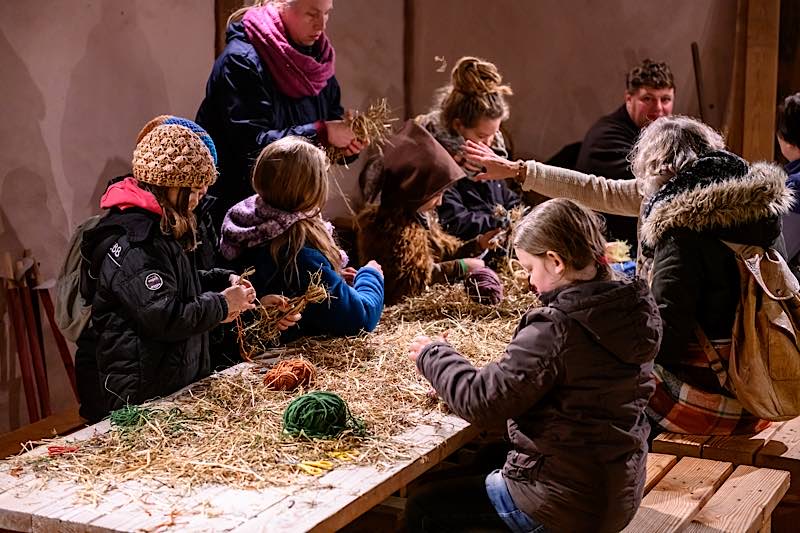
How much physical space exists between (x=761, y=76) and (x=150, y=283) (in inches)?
188

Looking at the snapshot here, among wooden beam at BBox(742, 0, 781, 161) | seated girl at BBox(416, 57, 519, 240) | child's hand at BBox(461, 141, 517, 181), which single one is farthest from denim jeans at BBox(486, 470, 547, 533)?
wooden beam at BBox(742, 0, 781, 161)

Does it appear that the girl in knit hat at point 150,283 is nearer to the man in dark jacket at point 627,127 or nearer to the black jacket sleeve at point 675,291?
the black jacket sleeve at point 675,291

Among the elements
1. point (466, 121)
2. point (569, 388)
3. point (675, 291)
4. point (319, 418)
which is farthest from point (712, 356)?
point (466, 121)

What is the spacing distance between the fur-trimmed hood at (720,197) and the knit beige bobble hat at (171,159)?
165 cm

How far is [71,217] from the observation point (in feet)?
17.0

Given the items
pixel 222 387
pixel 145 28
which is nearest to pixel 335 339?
pixel 222 387

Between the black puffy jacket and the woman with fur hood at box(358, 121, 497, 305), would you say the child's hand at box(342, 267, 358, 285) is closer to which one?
the woman with fur hood at box(358, 121, 497, 305)

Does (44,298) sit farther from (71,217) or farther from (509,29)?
(509,29)

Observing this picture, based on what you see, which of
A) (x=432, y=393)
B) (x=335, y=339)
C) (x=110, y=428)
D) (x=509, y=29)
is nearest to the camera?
(x=110, y=428)

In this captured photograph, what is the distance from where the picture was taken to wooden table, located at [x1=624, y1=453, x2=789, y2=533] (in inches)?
133

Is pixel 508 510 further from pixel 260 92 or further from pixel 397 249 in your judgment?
pixel 260 92

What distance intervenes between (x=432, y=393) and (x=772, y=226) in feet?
4.49

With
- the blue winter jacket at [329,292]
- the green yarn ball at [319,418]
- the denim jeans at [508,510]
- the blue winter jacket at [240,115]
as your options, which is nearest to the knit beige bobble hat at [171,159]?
the blue winter jacket at [329,292]

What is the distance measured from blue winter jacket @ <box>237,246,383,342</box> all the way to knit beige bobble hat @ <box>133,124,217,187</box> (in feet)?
2.06
